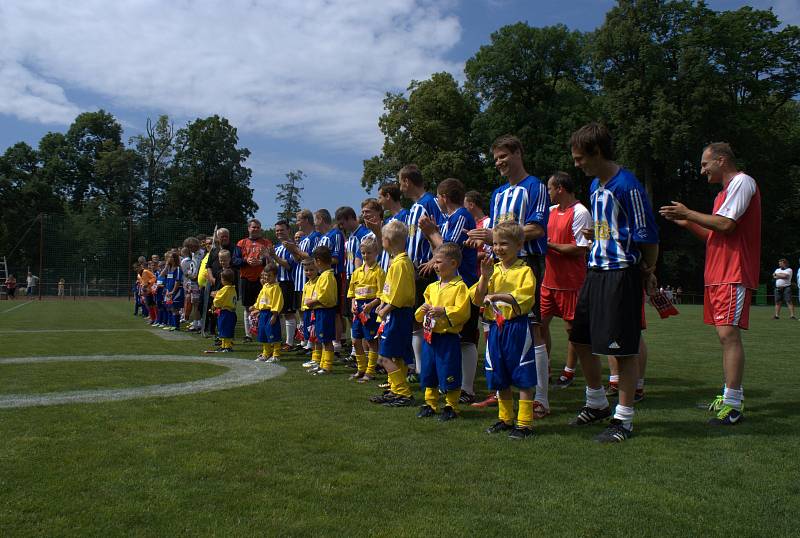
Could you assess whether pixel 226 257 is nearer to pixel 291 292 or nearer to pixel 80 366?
pixel 291 292

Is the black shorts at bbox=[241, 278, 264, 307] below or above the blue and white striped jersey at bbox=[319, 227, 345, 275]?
below

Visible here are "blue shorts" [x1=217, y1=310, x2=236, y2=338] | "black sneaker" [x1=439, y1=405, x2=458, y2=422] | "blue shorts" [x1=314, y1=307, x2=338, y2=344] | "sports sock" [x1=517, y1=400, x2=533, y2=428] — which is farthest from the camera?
"blue shorts" [x1=217, y1=310, x2=236, y2=338]

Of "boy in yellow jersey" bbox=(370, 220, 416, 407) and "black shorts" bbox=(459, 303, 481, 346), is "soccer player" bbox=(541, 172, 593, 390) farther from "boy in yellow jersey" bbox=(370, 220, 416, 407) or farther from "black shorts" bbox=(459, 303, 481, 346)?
"boy in yellow jersey" bbox=(370, 220, 416, 407)

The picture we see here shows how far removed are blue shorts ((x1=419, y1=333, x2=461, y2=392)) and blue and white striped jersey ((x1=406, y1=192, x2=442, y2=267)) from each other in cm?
137

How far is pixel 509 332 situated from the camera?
462cm

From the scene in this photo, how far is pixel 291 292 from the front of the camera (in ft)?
33.8

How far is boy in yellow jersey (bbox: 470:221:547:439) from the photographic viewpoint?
178 inches

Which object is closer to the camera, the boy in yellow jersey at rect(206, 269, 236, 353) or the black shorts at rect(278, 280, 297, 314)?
the boy in yellow jersey at rect(206, 269, 236, 353)

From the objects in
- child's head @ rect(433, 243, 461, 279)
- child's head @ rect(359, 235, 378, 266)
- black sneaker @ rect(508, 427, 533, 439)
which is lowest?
black sneaker @ rect(508, 427, 533, 439)

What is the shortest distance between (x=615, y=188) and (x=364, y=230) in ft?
15.3

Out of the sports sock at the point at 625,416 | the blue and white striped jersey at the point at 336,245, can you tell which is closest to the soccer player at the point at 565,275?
the sports sock at the point at 625,416

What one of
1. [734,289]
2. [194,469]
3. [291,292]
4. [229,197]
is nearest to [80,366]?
[291,292]

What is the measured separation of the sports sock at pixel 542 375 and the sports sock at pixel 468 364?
674mm

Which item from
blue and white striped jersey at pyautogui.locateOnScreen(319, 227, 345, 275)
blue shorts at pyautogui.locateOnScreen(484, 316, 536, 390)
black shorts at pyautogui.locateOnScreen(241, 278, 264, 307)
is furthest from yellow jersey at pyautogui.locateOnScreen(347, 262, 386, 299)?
black shorts at pyautogui.locateOnScreen(241, 278, 264, 307)
